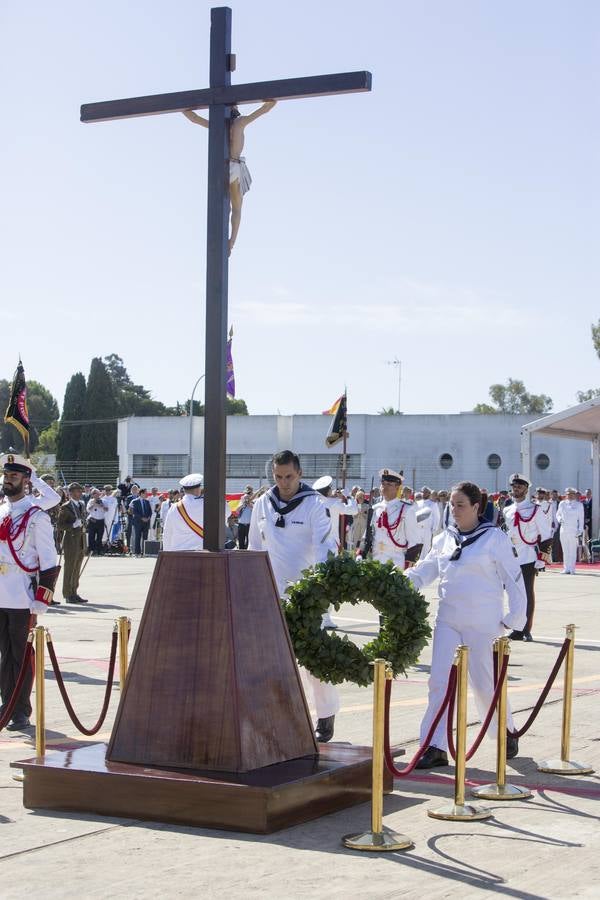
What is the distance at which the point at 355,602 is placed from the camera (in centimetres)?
768

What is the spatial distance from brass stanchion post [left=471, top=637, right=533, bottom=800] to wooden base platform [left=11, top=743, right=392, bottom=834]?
71cm

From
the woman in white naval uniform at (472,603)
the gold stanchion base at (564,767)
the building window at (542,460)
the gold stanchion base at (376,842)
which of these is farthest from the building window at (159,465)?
the gold stanchion base at (376,842)

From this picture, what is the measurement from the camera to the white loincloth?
23.9 ft

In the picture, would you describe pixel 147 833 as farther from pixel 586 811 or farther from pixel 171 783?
pixel 586 811

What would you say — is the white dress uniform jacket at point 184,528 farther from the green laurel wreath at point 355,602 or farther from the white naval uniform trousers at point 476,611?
the green laurel wreath at point 355,602

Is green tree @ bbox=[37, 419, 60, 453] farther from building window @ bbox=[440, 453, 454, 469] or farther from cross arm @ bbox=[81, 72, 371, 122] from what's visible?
cross arm @ bbox=[81, 72, 371, 122]

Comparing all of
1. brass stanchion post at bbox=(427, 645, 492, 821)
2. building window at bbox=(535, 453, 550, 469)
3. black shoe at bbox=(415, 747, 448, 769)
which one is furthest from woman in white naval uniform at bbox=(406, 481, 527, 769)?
building window at bbox=(535, 453, 550, 469)

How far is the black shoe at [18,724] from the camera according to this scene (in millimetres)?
9445

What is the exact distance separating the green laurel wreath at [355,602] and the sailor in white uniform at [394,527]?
6767 millimetres

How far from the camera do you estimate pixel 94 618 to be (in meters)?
18.0

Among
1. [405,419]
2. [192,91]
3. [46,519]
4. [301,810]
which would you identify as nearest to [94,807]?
[301,810]

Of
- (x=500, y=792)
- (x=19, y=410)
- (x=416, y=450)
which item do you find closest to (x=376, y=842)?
(x=500, y=792)

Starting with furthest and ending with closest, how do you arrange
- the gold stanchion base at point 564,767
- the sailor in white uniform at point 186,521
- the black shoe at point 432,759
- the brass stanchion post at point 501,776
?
the sailor in white uniform at point 186,521 → the black shoe at point 432,759 → the gold stanchion base at point 564,767 → the brass stanchion post at point 501,776

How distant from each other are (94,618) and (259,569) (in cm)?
1136
